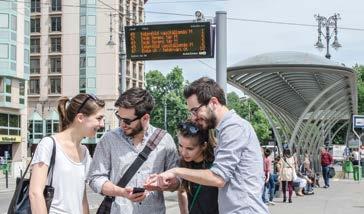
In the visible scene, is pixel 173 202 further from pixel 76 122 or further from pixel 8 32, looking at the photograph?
pixel 8 32

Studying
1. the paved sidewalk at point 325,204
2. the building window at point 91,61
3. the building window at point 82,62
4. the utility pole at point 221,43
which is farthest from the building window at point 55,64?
the utility pole at point 221,43

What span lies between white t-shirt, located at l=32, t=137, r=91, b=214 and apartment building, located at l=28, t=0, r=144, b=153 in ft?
232

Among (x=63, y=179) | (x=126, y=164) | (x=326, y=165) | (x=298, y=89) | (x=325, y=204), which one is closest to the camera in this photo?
(x=126, y=164)

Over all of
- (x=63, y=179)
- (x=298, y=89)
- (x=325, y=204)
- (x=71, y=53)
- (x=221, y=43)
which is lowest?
(x=325, y=204)

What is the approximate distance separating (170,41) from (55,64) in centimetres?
6671

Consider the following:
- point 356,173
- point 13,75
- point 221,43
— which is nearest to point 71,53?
point 13,75

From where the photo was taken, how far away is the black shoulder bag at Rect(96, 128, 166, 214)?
401cm

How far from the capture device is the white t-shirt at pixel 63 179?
4098 mm

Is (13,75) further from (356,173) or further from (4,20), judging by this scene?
(356,173)

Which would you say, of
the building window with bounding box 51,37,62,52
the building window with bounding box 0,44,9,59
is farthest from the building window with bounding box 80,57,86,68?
the building window with bounding box 0,44,9,59

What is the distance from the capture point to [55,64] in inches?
3130

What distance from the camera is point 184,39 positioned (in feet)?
47.2

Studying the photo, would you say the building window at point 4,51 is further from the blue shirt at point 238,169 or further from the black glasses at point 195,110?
the blue shirt at point 238,169

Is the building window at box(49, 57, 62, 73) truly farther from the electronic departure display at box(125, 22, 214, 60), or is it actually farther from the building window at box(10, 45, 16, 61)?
the electronic departure display at box(125, 22, 214, 60)
